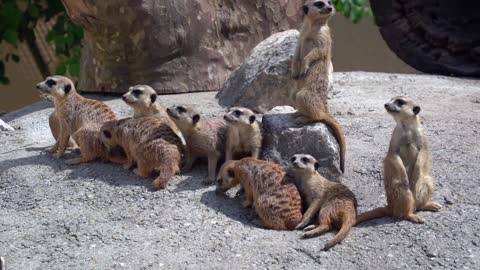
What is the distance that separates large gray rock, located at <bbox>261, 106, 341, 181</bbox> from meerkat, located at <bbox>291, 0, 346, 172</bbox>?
0.15 feet

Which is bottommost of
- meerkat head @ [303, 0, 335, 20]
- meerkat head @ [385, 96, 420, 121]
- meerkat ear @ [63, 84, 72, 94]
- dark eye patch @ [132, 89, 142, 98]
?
meerkat ear @ [63, 84, 72, 94]

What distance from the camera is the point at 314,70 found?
4328 millimetres

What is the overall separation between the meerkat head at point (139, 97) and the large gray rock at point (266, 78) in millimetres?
885

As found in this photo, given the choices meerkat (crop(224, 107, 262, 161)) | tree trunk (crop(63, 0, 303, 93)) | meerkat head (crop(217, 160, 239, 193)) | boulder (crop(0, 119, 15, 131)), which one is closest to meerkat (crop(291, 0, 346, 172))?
meerkat (crop(224, 107, 262, 161))

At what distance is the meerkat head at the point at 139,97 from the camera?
4.60 metres

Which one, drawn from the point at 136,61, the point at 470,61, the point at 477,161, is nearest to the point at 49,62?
the point at 136,61

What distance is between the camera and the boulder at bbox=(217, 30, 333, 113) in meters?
5.25

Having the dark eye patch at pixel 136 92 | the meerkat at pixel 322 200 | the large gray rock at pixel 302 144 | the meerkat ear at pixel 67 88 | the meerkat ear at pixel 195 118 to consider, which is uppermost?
the dark eye patch at pixel 136 92

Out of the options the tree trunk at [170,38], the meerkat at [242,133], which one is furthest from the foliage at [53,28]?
the meerkat at [242,133]

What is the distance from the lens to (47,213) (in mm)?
4023

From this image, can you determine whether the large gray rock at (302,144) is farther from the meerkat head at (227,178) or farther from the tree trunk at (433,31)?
the tree trunk at (433,31)

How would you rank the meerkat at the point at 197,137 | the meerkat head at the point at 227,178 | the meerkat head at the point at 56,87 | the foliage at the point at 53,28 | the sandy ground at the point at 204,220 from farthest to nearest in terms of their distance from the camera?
the foliage at the point at 53,28
the meerkat head at the point at 56,87
the meerkat at the point at 197,137
the meerkat head at the point at 227,178
the sandy ground at the point at 204,220

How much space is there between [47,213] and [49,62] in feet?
14.5

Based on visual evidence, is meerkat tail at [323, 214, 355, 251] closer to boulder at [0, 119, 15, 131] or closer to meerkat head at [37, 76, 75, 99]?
meerkat head at [37, 76, 75, 99]
